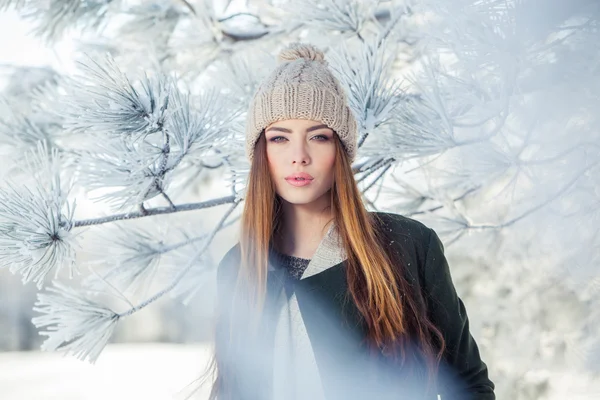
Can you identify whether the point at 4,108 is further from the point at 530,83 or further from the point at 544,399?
the point at 544,399

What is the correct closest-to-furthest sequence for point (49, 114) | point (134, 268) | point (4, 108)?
point (134, 268) < point (4, 108) < point (49, 114)

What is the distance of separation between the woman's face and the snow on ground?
6.54 ft

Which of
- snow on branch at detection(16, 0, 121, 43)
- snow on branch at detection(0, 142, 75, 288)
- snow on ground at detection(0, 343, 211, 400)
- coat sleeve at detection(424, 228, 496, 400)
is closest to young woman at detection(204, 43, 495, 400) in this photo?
coat sleeve at detection(424, 228, 496, 400)

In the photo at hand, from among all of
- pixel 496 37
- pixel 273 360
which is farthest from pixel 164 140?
pixel 496 37

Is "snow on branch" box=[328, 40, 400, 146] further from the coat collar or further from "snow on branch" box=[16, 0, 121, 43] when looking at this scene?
"snow on branch" box=[16, 0, 121, 43]

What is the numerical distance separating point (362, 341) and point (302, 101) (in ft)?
1.18

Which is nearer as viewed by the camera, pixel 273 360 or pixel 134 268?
pixel 273 360

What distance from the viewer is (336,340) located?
0.98m

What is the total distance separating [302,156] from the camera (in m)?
0.96

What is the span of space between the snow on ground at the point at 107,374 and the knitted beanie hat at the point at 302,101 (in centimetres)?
200

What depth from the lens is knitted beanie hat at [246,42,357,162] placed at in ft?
3.19

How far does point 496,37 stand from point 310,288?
45 centimetres

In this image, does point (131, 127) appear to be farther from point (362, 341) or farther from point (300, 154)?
point (362, 341)

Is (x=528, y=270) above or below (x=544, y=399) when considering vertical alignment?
above
